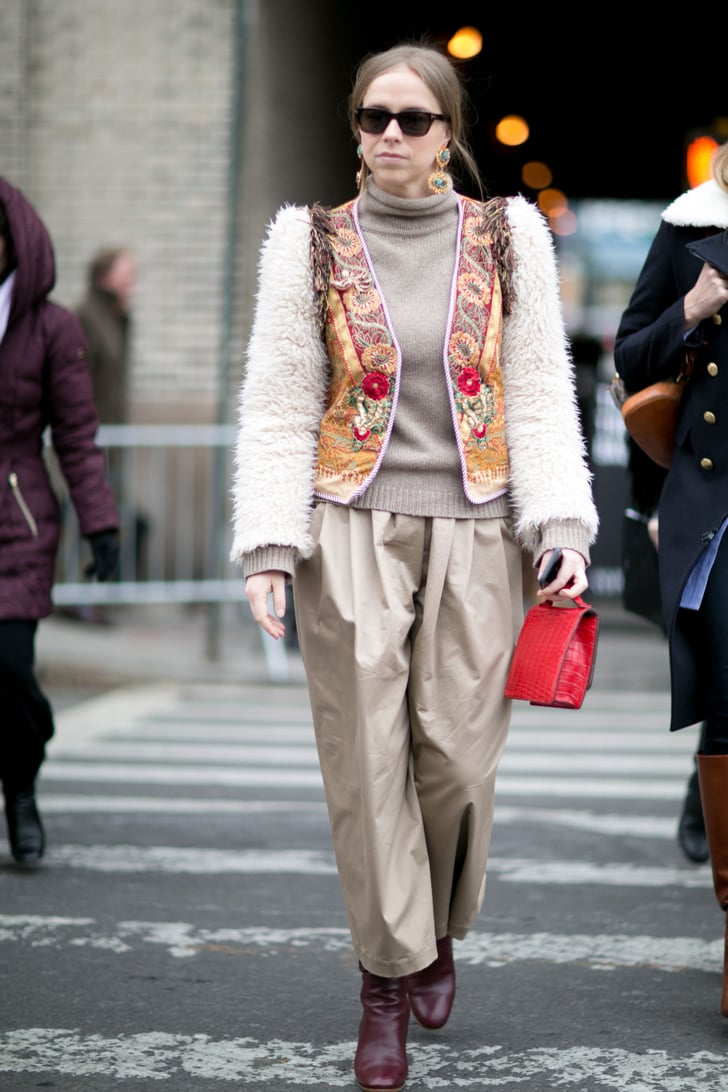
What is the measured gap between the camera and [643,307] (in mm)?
4176

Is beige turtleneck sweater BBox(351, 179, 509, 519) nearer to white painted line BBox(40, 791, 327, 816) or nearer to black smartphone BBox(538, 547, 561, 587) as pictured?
black smartphone BBox(538, 547, 561, 587)

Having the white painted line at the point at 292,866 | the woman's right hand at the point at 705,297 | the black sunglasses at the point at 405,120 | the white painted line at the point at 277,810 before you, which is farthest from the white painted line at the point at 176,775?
the black sunglasses at the point at 405,120

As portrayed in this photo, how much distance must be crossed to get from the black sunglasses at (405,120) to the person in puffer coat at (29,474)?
209 centimetres

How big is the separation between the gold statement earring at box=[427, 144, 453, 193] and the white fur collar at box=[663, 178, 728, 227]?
619mm

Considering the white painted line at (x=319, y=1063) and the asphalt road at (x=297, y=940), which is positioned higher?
the white painted line at (x=319, y=1063)

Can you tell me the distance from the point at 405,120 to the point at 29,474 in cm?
233

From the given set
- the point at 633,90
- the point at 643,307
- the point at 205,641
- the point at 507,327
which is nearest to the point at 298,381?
the point at 507,327

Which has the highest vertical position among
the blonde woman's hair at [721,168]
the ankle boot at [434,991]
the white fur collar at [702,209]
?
the blonde woman's hair at [721,168]

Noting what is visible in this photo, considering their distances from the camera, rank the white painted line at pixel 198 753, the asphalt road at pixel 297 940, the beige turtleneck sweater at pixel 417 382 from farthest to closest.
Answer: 1. the white painted line at pixel 198 753
2. the asphalt road at pixel 297 940
3. the beige turtleneck sweater at pixel 417 382

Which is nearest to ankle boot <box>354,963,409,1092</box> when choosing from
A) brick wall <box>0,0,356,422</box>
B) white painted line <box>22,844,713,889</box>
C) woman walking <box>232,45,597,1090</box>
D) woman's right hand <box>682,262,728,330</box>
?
woman walking <box>232,45,597,1090</box>

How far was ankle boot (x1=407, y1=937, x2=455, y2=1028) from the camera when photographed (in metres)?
3.76

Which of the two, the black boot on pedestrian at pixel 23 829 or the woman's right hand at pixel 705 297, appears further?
the black boot on pedestrian at pixel 23 829

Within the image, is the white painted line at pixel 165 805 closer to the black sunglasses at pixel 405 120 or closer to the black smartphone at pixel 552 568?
the black smartphone at pixel 552 568

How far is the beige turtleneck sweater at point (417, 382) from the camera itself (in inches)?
140
